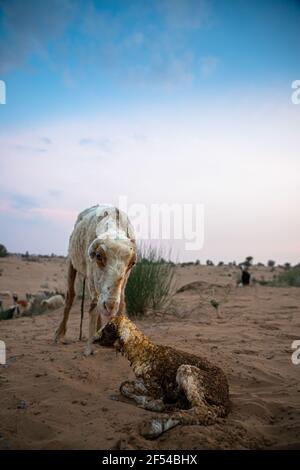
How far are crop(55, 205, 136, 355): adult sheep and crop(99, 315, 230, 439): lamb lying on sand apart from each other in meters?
0.32

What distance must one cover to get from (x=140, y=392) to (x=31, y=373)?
4.81 feet

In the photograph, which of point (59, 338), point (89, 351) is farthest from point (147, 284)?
point (89, 351)

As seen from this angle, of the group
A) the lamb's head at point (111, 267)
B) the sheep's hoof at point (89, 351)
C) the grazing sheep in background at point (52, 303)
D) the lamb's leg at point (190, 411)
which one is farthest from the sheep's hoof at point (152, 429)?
the grazing sheep in background at point (52, 303)

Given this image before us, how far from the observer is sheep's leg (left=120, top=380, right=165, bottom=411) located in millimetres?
3314

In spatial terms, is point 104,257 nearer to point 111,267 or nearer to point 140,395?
point 111,267

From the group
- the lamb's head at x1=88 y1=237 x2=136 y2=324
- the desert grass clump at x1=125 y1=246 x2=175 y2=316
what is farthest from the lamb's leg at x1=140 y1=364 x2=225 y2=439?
the desert grass clump at x1=125 y1=246 x2=175 y2=316

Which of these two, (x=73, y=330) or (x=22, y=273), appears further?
(x=22, y=273)

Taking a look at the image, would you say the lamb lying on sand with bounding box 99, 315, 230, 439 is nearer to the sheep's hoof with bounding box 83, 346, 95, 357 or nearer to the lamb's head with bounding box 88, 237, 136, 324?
the lamb's head with bounding box 88, 237, 136, 324

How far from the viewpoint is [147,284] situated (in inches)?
353

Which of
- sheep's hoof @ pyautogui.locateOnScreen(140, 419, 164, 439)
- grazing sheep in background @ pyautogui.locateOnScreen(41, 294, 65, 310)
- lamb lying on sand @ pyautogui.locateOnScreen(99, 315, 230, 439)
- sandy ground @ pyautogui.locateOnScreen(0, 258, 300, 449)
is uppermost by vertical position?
lamb lying on sand @ pyautogui.locateOnScreen(99, 315, 230, 439)

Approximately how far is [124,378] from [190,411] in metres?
1.43

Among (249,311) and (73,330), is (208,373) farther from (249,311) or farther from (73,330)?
(249,311)
